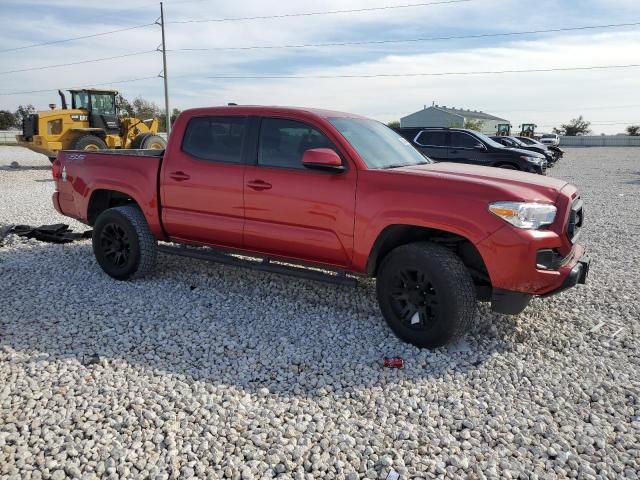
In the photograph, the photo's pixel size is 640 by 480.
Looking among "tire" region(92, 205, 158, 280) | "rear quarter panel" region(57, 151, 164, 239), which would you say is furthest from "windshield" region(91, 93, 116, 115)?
"tire" region(92, 205, 158, 280)

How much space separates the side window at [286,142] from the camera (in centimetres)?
473

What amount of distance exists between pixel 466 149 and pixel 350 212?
11486 mm

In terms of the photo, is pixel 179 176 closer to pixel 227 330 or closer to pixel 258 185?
pixel 258 185

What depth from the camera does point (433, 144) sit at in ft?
49.9

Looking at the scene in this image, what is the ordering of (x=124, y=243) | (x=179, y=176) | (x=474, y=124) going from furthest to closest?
1. (x=474, y=124)
2. (x=124, y=243)
3. (x=179, y=176)

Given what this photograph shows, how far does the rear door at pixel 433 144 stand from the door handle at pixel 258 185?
10849 mm

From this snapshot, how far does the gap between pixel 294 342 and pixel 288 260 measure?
0.90m

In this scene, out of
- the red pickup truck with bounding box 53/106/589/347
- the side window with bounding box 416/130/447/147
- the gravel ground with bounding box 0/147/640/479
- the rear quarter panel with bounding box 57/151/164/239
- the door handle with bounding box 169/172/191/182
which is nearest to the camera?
the gravel ground with bounding box 0/147/640/479

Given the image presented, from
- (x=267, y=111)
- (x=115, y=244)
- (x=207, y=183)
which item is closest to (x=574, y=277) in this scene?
(x=267, y=111)

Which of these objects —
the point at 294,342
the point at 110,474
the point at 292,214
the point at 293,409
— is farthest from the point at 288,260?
the point at 110,474

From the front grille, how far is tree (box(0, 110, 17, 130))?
65.6 m

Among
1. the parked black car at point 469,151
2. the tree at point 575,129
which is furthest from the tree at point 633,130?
the parked black car at point 469,151

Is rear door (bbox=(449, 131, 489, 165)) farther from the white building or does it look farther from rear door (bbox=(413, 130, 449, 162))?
the white building

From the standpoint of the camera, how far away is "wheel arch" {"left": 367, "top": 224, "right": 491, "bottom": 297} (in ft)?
14.1
